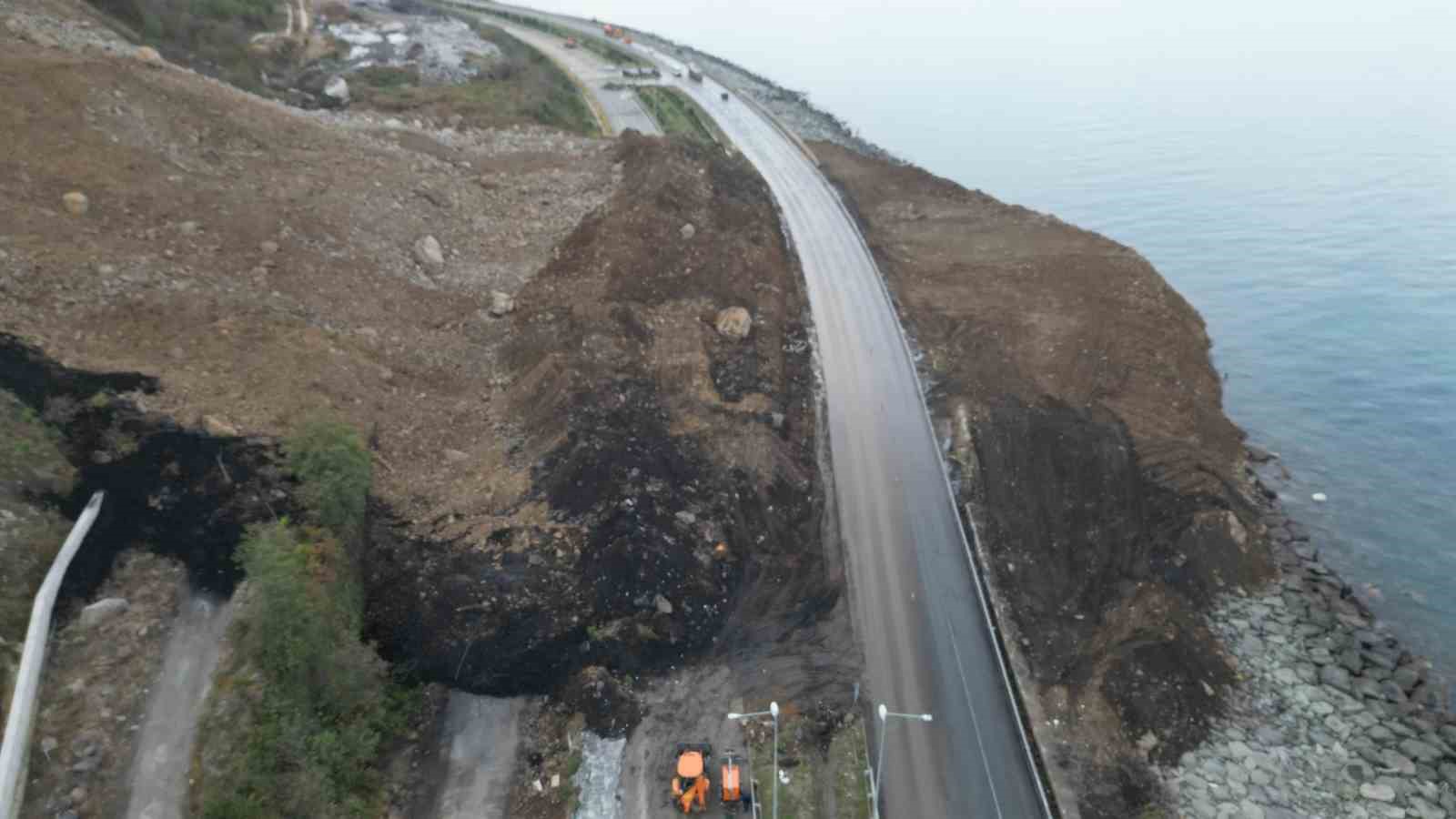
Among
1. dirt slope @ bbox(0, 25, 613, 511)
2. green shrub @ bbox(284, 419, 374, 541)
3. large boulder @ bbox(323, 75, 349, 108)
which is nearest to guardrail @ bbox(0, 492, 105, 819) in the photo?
green shrub @ bbox(284, 419, 374, 541)

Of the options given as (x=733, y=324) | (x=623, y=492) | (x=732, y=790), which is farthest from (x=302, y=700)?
(x=733, y=324)

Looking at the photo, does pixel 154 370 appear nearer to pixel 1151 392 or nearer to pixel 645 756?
pixel 645 756

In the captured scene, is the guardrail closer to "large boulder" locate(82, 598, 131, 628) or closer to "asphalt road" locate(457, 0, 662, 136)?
"large boulder" locate(82, 598, 131, 628)

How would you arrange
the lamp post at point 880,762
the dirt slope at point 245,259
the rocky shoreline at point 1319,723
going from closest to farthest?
the lamp post at point 880,762 → the rocky shoreline at point 1319,723 → the dirt slope at point 245,259

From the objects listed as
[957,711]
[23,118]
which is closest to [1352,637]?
[957,711]

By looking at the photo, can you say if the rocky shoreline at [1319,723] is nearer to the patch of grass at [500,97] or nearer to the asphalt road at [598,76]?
the patch of grass at [500,97]

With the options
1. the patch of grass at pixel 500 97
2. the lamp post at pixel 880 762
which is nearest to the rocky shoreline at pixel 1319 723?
the lamp post at pixel 880 762
